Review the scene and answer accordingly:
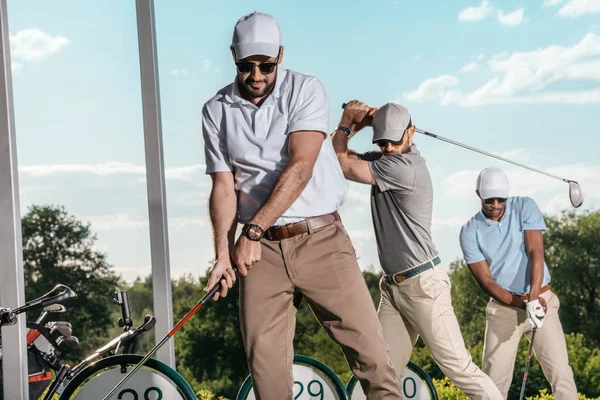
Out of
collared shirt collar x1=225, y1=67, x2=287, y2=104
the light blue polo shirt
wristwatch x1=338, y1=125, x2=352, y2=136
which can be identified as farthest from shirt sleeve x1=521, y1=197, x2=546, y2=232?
collared shirt collar x1=225, y1=67, x2=287, y2=104

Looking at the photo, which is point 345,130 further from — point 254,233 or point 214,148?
point 254,233

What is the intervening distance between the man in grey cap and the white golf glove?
1.27 ft

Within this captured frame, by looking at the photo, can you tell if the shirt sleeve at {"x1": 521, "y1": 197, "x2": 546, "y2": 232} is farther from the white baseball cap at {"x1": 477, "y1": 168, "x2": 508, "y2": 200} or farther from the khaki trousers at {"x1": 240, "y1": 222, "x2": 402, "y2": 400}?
the khaki trousers at {"x1": 240, "y1": 222, "x2": 402, "y2": 400}

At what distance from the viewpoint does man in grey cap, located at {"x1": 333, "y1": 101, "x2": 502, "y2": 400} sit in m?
2.69

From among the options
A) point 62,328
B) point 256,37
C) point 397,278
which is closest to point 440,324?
point 397,278

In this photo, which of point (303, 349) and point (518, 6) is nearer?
point (518, 6)

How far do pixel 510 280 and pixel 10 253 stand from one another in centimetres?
170

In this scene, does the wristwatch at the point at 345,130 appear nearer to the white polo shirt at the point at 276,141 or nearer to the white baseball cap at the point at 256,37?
the white polo shirt at the point at 276,141

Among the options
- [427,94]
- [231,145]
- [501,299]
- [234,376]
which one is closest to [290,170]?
[231,145]

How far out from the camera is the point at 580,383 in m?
5.38

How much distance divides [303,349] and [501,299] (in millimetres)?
3231

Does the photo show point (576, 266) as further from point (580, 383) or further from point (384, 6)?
point (384, 6)

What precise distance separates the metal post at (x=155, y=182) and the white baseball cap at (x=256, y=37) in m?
0.89

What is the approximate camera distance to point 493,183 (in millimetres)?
3148
